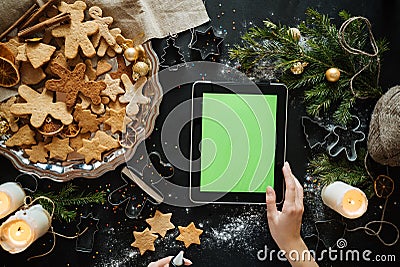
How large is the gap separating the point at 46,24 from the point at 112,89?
0.24 metres

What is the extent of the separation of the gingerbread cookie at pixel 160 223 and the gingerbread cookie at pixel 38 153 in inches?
13.0

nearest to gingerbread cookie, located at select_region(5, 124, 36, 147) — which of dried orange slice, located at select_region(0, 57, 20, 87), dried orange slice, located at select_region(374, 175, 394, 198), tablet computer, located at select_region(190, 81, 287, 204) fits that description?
dried orange slice, located at select_region(0, 57, 20, 87)

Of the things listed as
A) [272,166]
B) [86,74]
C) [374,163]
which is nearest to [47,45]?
[86,74]

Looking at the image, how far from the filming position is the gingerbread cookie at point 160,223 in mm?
1581

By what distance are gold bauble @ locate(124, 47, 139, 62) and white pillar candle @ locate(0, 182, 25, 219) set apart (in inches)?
18.0

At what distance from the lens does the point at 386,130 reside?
1.38m

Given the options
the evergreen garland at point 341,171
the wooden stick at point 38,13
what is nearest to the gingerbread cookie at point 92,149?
the wooden stick at point 38,13

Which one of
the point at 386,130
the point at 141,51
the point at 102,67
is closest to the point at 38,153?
the point at 102,67

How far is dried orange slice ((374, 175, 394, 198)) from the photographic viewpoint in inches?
62.4

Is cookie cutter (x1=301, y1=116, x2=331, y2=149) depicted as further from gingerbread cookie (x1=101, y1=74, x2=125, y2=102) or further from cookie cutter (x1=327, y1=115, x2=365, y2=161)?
gingerbread cookie (x1=101, y1=74, x2=125, y2=102)

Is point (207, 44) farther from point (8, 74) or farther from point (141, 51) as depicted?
point (8, 74)

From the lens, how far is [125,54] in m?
1.50

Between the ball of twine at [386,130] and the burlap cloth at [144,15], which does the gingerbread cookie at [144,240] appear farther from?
the ball of twine at [386,130]

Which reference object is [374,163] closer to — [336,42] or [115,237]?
[336,42]
